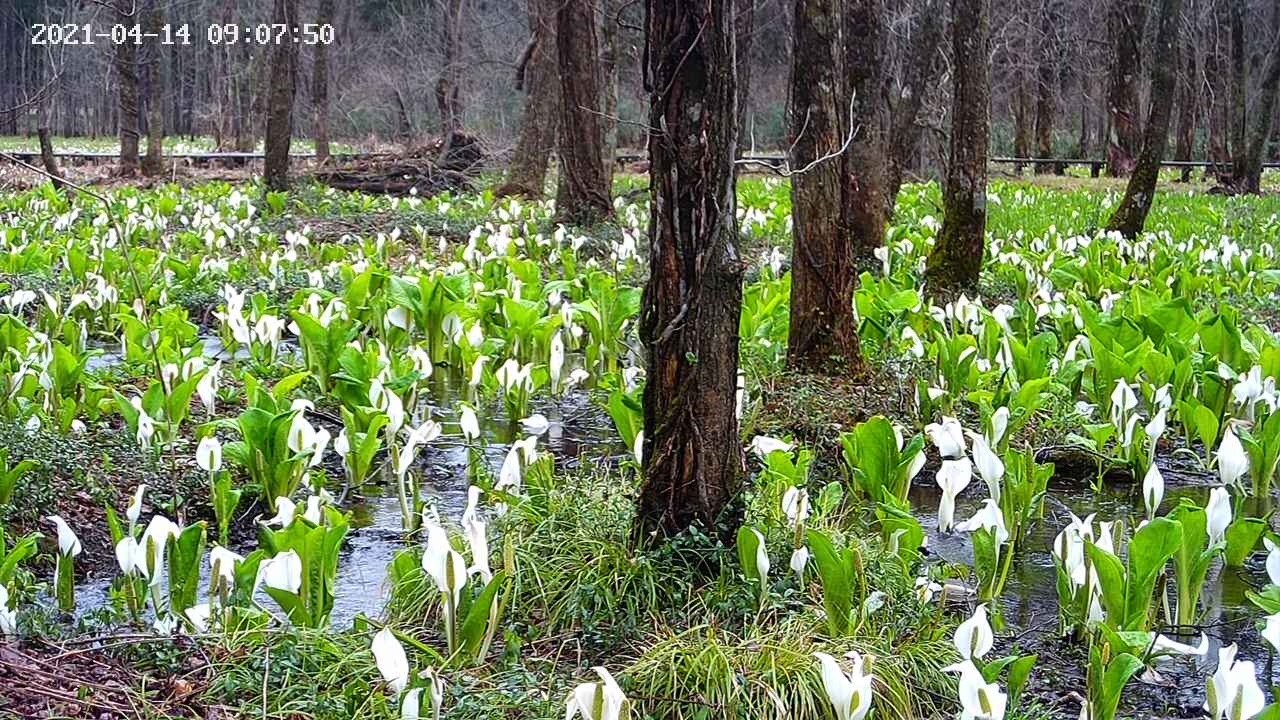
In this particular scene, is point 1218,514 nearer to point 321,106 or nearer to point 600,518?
point 600,518

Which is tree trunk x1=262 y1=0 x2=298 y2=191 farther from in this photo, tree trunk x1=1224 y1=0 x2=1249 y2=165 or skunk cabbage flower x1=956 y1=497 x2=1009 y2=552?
tree trunk x1=1224 y1=0 x2=1249 y2=165

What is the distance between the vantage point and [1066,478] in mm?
5609

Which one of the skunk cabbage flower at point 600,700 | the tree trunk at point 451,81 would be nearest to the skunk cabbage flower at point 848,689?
the skunk cabbage flower at point 600,700

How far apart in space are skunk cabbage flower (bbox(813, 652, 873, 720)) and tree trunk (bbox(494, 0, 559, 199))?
1265 cm

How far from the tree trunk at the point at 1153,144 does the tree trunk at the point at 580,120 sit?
15.7 ft

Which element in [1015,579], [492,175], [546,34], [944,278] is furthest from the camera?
[492,175]

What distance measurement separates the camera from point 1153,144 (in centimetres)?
1176

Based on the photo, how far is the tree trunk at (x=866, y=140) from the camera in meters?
8.98

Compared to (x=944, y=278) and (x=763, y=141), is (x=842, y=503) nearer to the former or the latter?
(x=944, y=278)

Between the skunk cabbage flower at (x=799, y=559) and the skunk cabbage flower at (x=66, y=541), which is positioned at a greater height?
the skunk cabbage flower at (x=66, y=541)

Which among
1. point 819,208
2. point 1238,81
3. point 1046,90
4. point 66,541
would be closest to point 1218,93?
point 1046,90

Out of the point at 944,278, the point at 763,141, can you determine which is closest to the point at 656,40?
the point at 944,278

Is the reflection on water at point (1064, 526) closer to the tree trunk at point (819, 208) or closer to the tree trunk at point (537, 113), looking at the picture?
the tree trunk at point (819, 208)

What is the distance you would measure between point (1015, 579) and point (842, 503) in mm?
738
